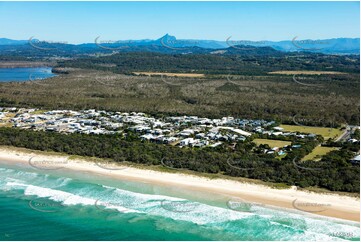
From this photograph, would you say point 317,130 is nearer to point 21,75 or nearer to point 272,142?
point 272,142

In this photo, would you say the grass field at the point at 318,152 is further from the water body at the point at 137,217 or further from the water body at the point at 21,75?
the water body at the point at 21,75

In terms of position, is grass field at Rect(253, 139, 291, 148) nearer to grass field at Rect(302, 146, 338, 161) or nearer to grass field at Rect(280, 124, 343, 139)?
grass field at Rect(302, 146, 338, 161)

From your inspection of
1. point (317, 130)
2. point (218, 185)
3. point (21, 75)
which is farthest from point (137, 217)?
point (21, 75)

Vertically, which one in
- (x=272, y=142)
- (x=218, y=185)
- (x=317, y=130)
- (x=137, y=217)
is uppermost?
(x=272, y=142)

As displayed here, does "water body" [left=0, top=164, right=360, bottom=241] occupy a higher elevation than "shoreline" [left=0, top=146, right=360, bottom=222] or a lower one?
lower

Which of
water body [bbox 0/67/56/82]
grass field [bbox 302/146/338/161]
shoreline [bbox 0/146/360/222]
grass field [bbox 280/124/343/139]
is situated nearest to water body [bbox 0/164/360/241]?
shoreline [bbox 0/146/360/222]

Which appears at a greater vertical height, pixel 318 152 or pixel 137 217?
pixel 318 152
